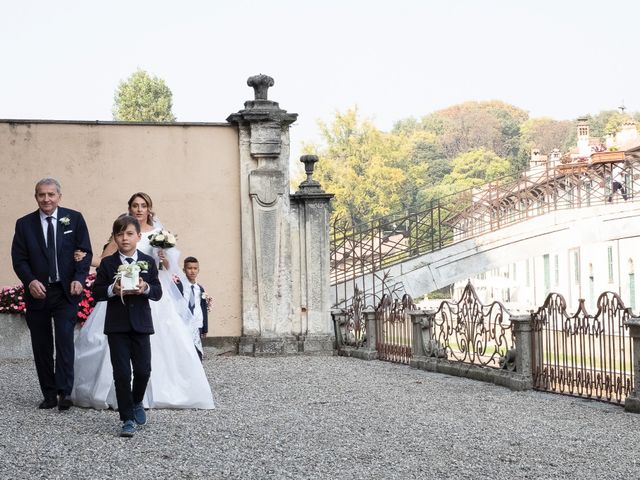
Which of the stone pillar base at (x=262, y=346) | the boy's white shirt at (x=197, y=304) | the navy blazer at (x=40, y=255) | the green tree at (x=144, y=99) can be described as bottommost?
the stone pillar base at (x=262, y=346)

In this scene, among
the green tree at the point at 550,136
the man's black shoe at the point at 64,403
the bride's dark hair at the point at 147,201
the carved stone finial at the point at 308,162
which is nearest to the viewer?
the man's black shoe at the point at 64,403

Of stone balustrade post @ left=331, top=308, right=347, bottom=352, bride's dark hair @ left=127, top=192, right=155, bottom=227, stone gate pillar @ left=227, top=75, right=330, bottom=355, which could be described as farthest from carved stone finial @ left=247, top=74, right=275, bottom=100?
bride's dark hair @ left=127, top=192, right=155, bottom=227

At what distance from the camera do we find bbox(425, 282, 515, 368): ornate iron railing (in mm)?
12062

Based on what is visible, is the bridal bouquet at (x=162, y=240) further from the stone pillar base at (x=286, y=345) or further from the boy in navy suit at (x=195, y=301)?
the stone pillar base at (x=286, y=345)

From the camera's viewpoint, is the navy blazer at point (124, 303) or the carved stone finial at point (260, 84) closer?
the navy blazer at point (124, 303)

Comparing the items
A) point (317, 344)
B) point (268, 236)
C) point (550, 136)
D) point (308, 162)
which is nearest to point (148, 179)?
point (268, 236)

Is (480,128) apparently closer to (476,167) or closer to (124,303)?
(476,167)

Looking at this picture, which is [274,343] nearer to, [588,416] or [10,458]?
[588,416]

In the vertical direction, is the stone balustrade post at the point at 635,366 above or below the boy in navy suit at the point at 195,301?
below

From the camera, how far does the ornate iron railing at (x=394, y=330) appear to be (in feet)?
48.3

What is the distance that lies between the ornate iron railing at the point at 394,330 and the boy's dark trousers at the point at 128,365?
23.9ft

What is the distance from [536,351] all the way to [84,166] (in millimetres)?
7085

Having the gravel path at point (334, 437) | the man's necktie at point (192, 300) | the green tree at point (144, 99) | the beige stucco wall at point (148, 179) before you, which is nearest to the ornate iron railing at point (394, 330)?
the beige stucco wall at point (148, 179)

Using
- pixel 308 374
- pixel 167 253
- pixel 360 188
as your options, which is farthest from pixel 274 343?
pixel 360 188
